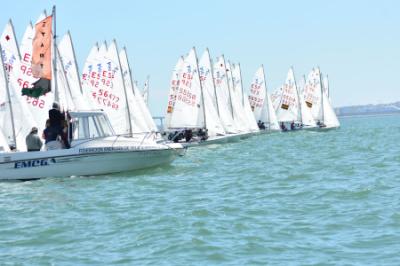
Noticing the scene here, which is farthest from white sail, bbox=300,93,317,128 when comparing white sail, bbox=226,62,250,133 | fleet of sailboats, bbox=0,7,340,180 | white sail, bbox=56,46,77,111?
white sail, bbox=56,46,77,111

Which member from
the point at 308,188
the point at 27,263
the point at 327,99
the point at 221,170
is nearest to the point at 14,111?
the point at 221,170

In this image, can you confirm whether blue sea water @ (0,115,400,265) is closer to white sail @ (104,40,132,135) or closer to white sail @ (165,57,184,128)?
white sail @ (104,40,132,135)

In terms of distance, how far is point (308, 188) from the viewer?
2061cm

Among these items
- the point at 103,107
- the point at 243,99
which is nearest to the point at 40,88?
the point at 103,107

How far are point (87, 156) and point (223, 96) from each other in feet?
124

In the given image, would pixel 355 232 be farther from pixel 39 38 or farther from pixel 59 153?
pixel 39 38

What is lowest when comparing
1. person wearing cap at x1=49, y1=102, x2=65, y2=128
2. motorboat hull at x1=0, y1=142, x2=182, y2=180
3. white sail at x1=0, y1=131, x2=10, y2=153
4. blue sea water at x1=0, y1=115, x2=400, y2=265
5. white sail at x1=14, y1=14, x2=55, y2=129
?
blue sea water at x1=0, y1=115, x2=400, y2=265

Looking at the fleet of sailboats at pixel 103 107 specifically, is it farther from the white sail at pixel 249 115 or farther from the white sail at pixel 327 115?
the white sail at pixel 327 115

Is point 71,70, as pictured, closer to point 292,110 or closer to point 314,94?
point 292,110

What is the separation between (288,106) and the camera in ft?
252

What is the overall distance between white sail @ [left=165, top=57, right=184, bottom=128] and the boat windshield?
2319 centimetres

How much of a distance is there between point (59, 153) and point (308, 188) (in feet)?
25.8

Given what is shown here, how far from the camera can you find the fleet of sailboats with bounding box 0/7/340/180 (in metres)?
24.7

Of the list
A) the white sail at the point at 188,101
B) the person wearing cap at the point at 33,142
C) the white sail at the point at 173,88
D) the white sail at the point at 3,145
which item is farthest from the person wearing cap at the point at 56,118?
the white sail at the point at 173,88
